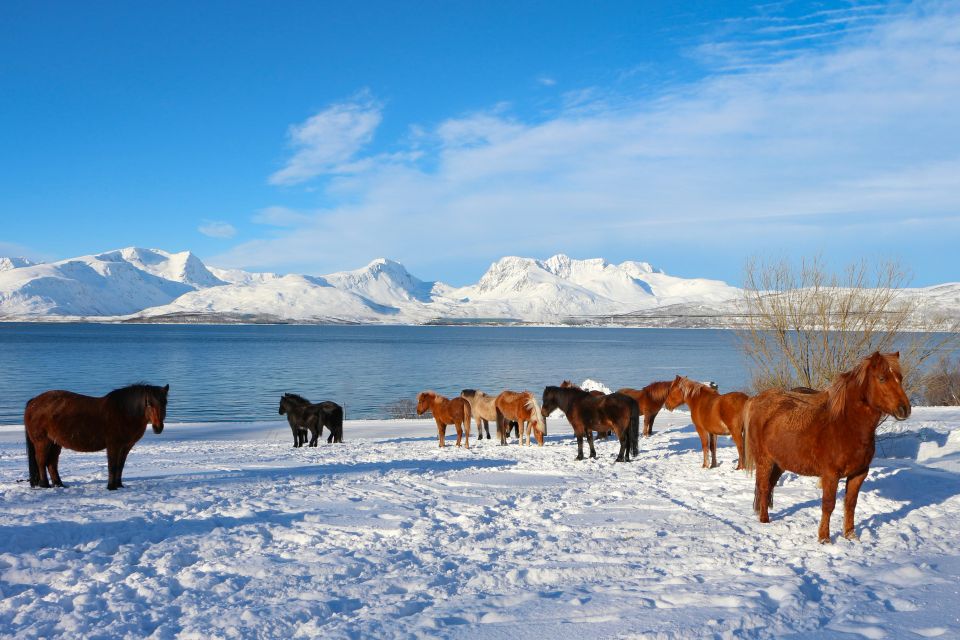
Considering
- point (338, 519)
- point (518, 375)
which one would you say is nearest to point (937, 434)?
point (338, 519)

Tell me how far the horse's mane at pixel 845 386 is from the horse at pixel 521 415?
30.3 feet

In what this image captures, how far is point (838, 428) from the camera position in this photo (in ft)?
20.0

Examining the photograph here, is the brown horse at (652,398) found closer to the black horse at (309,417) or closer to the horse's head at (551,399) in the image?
the horse's head at (551,399)

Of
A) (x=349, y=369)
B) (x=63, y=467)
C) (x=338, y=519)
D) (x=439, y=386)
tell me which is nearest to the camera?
(x=338, y=519)

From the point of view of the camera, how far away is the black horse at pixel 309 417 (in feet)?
57.7

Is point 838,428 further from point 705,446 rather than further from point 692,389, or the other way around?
point 692,389

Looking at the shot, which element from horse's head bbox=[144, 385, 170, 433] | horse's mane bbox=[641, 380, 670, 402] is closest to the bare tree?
horse's mane bbox=[641, 380, 670, 402]

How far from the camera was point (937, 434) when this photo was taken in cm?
1389

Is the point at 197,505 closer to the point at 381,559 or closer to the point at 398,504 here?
the point at 398,504

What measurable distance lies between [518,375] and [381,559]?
184 feet

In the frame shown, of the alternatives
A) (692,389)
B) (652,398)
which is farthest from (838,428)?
(652,398)

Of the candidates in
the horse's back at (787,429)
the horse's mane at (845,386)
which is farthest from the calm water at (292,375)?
the horse's mane at (845,386)

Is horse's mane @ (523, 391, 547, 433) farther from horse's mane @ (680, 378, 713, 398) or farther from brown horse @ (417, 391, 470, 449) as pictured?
horse's mane @ (680, 378, 713, 398)

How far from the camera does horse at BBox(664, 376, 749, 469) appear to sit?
10523 millimetres
